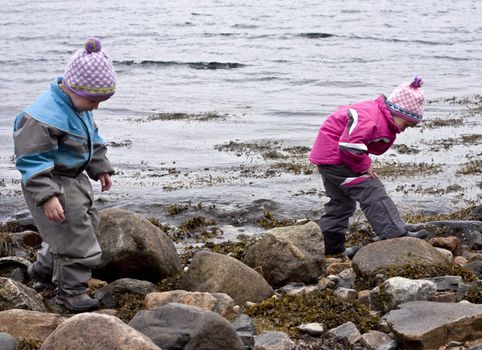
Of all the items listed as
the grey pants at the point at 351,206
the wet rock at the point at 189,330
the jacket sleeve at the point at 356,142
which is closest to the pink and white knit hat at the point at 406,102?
the jacket sleeve at the point at 356,142

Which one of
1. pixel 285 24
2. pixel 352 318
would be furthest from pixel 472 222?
pixel 285 24

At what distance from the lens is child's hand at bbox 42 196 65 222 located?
560cm

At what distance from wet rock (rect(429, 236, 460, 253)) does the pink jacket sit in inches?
40.0

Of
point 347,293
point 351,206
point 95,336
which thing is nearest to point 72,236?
point 95,336

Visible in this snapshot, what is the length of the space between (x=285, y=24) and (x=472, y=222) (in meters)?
31.8

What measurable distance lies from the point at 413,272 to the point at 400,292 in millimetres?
848

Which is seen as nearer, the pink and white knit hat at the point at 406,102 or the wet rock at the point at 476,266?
the wet rock at the point at 476,266

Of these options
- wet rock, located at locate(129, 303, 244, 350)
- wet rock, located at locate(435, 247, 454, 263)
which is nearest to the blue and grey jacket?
wet rock, located at locate(129, 303, 244, 350)

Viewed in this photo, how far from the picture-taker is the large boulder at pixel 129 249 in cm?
660

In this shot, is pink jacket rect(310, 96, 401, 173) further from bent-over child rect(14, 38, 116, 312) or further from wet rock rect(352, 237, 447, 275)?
bent-over child rect(14, 38, 116, 312)

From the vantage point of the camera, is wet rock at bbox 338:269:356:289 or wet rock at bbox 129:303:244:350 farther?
wet rock at bbox 338:269:356:289

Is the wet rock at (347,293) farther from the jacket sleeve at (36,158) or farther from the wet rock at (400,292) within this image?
the jacket sleeve at (36,158)

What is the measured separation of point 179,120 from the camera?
17.2 metres

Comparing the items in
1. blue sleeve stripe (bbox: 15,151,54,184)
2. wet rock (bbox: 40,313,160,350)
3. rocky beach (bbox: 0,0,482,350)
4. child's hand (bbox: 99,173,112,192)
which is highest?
blue sleeve stripe (bbox: 15,151,54,184)
